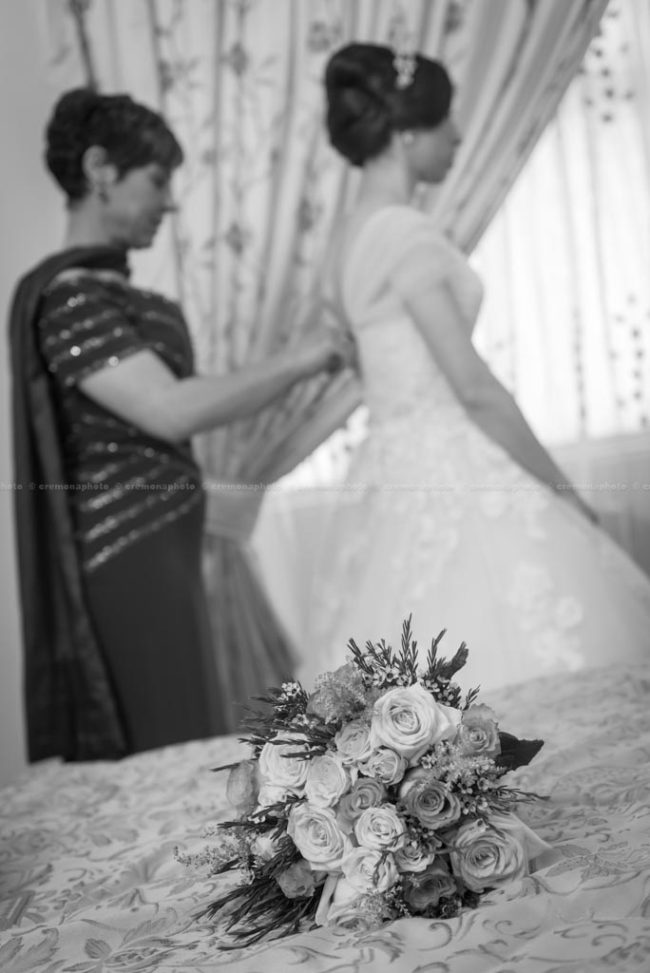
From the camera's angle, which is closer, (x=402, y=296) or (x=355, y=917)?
(x=355, y=917)

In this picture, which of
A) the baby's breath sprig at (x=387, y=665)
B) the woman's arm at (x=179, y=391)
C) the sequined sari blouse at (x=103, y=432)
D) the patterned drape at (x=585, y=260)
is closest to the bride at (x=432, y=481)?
the woman's arm at (x=179, y=391)

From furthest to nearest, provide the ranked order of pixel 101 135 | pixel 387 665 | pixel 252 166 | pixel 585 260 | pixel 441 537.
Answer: pixel 252 166
pixel 585 260
pixel 101 135
pixel 441 537
pixel 387 665

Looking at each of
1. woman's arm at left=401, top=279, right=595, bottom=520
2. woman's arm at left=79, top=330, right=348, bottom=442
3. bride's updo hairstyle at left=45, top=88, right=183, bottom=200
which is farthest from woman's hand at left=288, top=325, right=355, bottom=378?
bride's updo hairstyle at left=45, top=88, right=183, bottom=200

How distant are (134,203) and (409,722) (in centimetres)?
167

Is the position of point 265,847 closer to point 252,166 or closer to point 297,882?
point 297,882

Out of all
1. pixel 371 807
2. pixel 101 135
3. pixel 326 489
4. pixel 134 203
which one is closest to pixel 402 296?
pixel 134 203

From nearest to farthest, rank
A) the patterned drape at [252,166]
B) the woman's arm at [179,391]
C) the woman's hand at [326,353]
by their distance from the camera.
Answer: the woman's arm at [179,391] < the woman's hand at [326,353] < the patterned drape at [252,166]

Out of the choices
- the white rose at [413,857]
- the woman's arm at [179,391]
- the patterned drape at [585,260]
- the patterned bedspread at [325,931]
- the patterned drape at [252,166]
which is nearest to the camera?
the patterned bedspread at [325,931]

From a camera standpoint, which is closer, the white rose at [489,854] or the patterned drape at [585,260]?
the white rose at [489,854]

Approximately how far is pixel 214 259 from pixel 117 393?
98cm

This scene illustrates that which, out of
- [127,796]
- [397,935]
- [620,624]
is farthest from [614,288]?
[397,935]

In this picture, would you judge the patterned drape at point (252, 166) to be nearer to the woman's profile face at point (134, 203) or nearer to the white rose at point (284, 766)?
the woman's profile face at point (134, 203)

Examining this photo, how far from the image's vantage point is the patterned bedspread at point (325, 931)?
707 millimetres

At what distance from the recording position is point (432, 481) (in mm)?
2141
